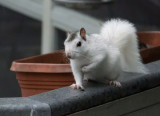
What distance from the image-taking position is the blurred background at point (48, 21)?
4707mm

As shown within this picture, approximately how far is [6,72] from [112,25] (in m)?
3.62

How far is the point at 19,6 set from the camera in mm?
4992

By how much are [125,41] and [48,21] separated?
2.31 metres

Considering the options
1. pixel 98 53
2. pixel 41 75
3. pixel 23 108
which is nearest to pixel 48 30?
pixel 41 75

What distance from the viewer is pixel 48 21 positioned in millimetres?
4750

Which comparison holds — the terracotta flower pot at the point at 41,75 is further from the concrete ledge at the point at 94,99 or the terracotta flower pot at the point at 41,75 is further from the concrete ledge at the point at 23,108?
the concrete ledge at the point at 23,108

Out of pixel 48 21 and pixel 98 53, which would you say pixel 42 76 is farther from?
pixel 48 21

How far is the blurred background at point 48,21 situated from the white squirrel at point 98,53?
4.04 feet

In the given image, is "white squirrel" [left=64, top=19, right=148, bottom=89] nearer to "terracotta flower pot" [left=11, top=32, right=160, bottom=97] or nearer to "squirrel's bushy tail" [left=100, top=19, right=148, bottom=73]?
"squirrel's bushy tail" [left=100, top=19, right=148, bottom=73]

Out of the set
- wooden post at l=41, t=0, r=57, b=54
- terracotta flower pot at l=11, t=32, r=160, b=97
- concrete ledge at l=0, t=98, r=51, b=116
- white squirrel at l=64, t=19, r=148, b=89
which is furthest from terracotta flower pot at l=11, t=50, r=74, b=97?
wooden post at l=41, t=0, r=57, b=54

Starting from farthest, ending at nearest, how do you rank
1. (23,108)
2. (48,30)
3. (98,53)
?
(48,30)
(98,53)
(23,108)

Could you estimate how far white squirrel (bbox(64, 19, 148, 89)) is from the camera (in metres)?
2.17

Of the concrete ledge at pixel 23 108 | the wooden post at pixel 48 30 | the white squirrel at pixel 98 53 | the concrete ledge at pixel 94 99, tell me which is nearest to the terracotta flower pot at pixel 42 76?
the white squirrel at pixel 98 53

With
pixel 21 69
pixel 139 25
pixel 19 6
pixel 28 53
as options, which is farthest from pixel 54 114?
pixel 28 53
